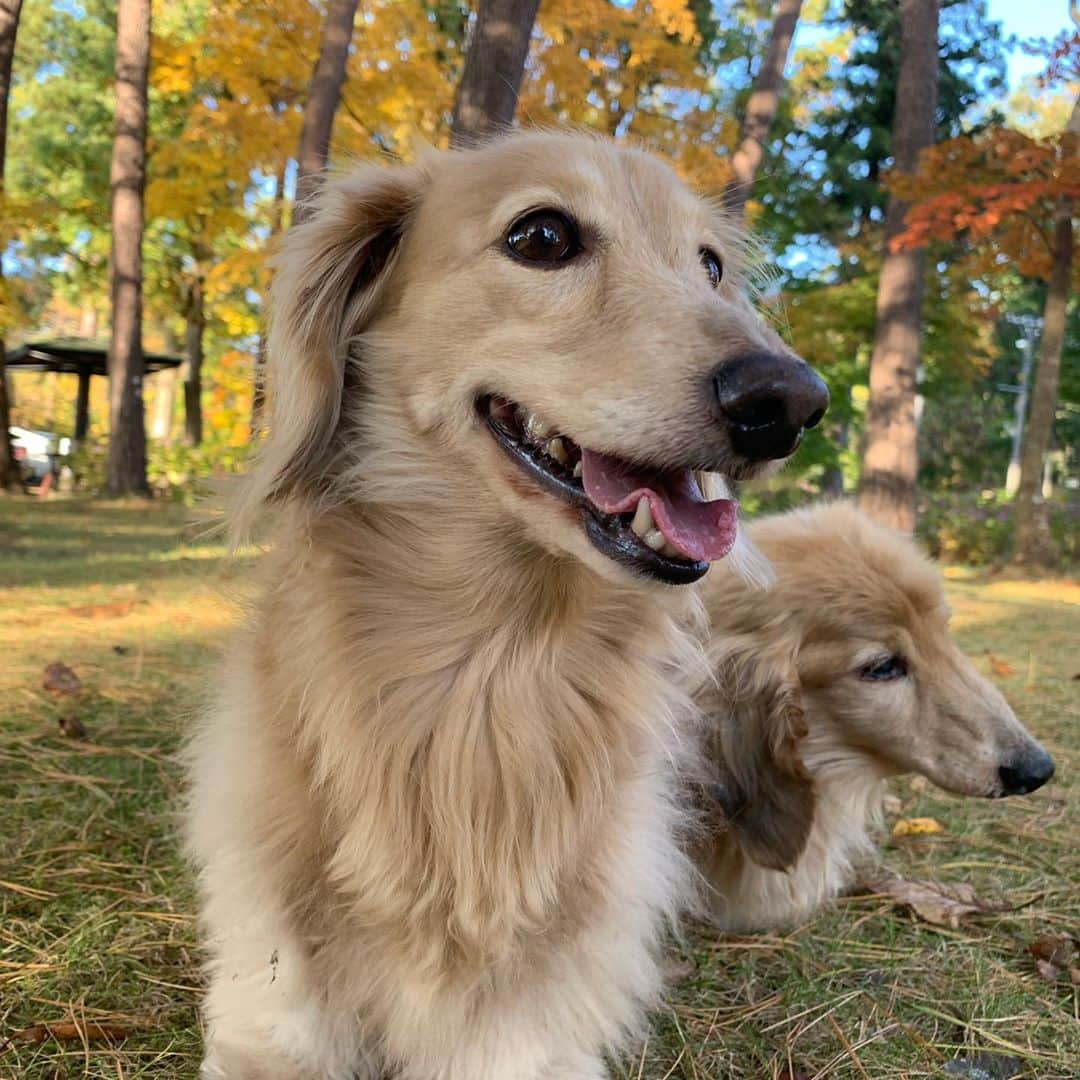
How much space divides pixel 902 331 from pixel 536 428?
9.04 m

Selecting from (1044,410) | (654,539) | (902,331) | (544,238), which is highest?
(902,331)

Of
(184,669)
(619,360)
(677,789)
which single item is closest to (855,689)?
(677,789)

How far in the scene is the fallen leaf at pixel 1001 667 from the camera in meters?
5.00

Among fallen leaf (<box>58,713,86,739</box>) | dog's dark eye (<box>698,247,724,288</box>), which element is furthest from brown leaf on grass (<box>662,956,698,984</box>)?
fallen leaf (<box>58,713,86,739</box>)

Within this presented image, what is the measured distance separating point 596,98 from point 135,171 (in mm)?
6009

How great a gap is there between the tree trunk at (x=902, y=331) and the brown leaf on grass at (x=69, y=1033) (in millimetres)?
8619

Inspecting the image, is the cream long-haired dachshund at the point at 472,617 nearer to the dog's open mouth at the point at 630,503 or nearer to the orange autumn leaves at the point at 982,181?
the dog's open mouth at the point at 630,503

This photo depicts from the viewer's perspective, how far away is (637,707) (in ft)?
5.91

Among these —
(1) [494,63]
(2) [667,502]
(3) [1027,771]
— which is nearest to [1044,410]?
(1) [494,63]

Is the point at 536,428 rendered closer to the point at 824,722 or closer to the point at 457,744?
the point at 457,744

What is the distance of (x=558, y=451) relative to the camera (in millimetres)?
1633

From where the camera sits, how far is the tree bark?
1055 cm

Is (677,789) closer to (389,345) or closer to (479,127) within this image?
(389,345)

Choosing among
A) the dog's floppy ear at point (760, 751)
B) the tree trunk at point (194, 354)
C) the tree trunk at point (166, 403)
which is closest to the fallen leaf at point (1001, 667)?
the dog's floppy ear at point (760, 751)
